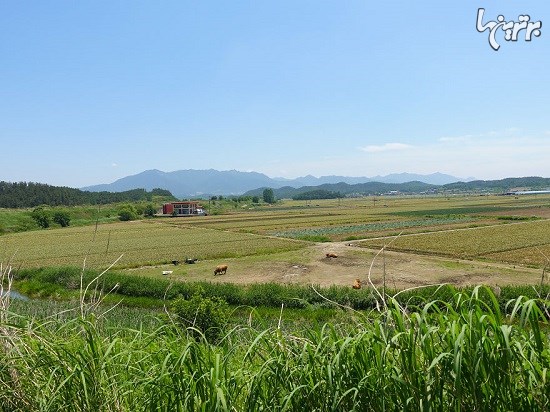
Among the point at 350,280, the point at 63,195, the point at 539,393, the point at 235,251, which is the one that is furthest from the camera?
the point at 63,195

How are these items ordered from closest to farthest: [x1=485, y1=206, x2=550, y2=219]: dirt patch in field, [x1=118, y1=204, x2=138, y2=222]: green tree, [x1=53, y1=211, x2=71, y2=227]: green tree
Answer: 1. [x1=485, y1=206, x2=550, y2=219]: dirt patch in field
2. [x1=53, y1=211, x2=71, y2=227]: green tree
3. [x1=118, y1=204, x2=138, y2=222]: green tree

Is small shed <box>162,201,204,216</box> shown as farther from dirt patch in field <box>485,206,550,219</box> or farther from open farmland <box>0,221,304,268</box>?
dirt patch in field <box>485,206,550,219</box>

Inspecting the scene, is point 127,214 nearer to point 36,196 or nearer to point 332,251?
point 36,196

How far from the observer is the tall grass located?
2967mm

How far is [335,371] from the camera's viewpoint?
10.9 ft

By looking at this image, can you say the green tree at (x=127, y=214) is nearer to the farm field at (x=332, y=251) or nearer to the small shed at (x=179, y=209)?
the small shed at (x=179, y=209)

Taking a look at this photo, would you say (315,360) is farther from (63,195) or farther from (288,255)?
(63,195)

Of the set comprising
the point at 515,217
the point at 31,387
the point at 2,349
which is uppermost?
the point at 2,349

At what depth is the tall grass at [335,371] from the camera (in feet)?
9.73

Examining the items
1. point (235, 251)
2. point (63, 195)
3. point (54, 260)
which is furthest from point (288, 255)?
point (63, 195)

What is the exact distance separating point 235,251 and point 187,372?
1559 inches

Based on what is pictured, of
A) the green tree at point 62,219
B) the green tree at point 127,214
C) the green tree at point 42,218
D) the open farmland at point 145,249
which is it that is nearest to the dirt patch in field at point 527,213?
the open farmland at point 145,249

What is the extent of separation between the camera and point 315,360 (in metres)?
3.48

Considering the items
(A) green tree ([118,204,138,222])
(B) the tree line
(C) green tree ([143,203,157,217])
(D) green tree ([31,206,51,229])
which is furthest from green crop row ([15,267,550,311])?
(B) the tree line
